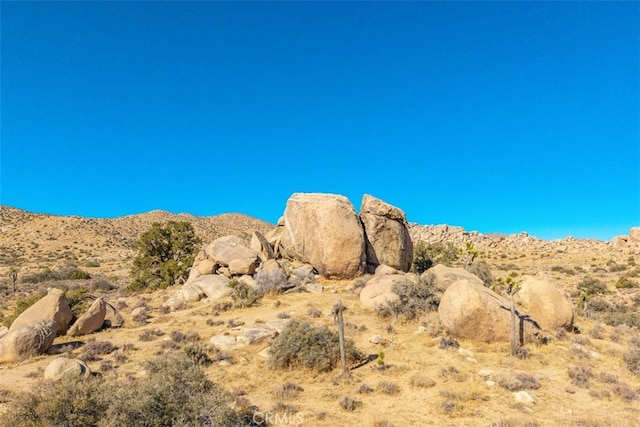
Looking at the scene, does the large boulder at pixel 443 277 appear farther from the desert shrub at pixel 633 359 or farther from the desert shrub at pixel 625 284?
the desert shrub at pixel 625 284

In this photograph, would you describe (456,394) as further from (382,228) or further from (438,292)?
(382,228)

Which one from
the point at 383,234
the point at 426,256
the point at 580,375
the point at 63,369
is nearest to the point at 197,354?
the point at 63,369

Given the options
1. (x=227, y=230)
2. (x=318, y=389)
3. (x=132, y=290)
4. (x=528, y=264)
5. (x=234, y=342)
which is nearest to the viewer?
(x=318, y=389)

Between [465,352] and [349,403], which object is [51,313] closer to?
[349,403]

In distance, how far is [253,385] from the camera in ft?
38.5

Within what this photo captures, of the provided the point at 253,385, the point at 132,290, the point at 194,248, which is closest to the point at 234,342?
the point at 253,385

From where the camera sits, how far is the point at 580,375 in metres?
11.4

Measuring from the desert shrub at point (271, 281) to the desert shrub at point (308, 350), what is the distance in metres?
8.96

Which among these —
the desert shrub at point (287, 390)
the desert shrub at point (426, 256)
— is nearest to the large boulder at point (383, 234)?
the desert shrub at point (426, 256)

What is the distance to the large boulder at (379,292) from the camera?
18.4 m

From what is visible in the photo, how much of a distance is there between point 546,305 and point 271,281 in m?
14.6

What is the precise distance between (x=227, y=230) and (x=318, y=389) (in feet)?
255

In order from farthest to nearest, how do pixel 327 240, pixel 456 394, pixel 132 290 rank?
pixel 132 290, pixel 327 240, pixel 456 394

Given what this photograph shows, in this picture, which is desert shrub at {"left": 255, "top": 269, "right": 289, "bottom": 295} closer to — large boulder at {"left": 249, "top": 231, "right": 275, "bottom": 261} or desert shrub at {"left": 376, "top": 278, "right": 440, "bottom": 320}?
large boulder at {"left": 249, "top": 231, "right": 275, "bottom": 261}
